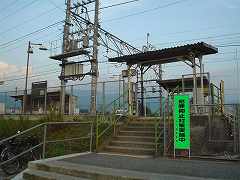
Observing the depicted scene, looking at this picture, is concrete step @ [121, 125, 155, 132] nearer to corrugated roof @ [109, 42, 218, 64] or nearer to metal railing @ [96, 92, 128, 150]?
metal railing @ [96, 92, 128, 150]

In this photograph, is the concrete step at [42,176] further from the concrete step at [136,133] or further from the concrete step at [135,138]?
the concrete step at [136,133]

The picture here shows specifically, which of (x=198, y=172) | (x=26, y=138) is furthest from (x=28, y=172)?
(x=198, y=172)

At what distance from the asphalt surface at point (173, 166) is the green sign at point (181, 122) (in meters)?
0.77

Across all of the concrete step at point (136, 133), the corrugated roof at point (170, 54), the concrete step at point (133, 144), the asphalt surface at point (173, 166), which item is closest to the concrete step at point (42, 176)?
the asphalt surface at point (173, 166)

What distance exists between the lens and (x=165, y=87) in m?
19.7

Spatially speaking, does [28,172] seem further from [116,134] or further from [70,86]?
[70,86]

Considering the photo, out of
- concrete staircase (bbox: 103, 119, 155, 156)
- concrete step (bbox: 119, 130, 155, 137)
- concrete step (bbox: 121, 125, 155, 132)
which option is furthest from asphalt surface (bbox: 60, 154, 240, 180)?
concrete step (bbox: 121, 125, 155, 132)

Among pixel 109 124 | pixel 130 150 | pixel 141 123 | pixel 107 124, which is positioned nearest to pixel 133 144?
pixel 130 150

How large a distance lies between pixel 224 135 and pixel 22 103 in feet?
62.6

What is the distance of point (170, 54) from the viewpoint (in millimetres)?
15125

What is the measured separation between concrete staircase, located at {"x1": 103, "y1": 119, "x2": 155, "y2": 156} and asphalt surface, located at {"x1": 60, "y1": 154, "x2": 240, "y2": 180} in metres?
1.08

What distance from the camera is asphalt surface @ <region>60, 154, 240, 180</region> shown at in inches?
288

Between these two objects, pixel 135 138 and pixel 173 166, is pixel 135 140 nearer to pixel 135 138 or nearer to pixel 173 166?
pixel 135 138

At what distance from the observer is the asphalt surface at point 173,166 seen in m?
7.30
